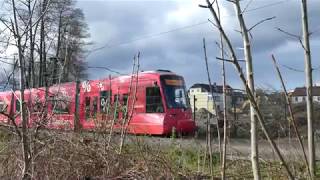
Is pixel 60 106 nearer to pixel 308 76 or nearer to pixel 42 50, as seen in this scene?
pixel 42 50

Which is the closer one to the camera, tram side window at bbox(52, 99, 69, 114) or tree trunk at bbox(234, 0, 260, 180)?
tree trunk at bbox(234, 0, 260, 180)

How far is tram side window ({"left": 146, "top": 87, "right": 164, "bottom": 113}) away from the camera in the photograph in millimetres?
20703

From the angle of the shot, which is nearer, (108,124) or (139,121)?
(108,124)

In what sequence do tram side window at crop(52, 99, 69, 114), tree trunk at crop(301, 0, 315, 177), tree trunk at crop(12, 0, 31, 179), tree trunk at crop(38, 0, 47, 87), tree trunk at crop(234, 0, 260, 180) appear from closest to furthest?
tree trunk at crop(234, 0, 260, 180) → tree trunk at crop(301, 0, 315, 177) → tree trunk at crop(12, 0, 31, 179) → tree trunk at crop(38, 0, 47, 87) → tram side window at crop(52, 99, 69, 114)

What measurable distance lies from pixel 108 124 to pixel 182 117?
14620 millimetres

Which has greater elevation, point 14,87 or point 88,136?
point 14,87

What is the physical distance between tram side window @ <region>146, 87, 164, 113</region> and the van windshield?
321 millimetres

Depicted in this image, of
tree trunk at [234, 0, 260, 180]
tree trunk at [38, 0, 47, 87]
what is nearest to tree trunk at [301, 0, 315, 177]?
tree trunk at [234, 0, 260, 180]

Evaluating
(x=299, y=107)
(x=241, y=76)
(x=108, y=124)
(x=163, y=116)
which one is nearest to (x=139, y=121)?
(x=163, y=116)

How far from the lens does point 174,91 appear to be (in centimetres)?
2116

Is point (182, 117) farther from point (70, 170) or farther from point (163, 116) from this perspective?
point (70, 170)

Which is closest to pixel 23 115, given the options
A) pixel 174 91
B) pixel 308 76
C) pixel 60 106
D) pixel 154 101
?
pixel 60 106

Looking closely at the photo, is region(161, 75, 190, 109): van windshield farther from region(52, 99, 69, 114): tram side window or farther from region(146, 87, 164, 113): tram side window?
region(52, 99, 69, 114): tram side window

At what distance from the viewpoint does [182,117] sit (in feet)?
68.5
